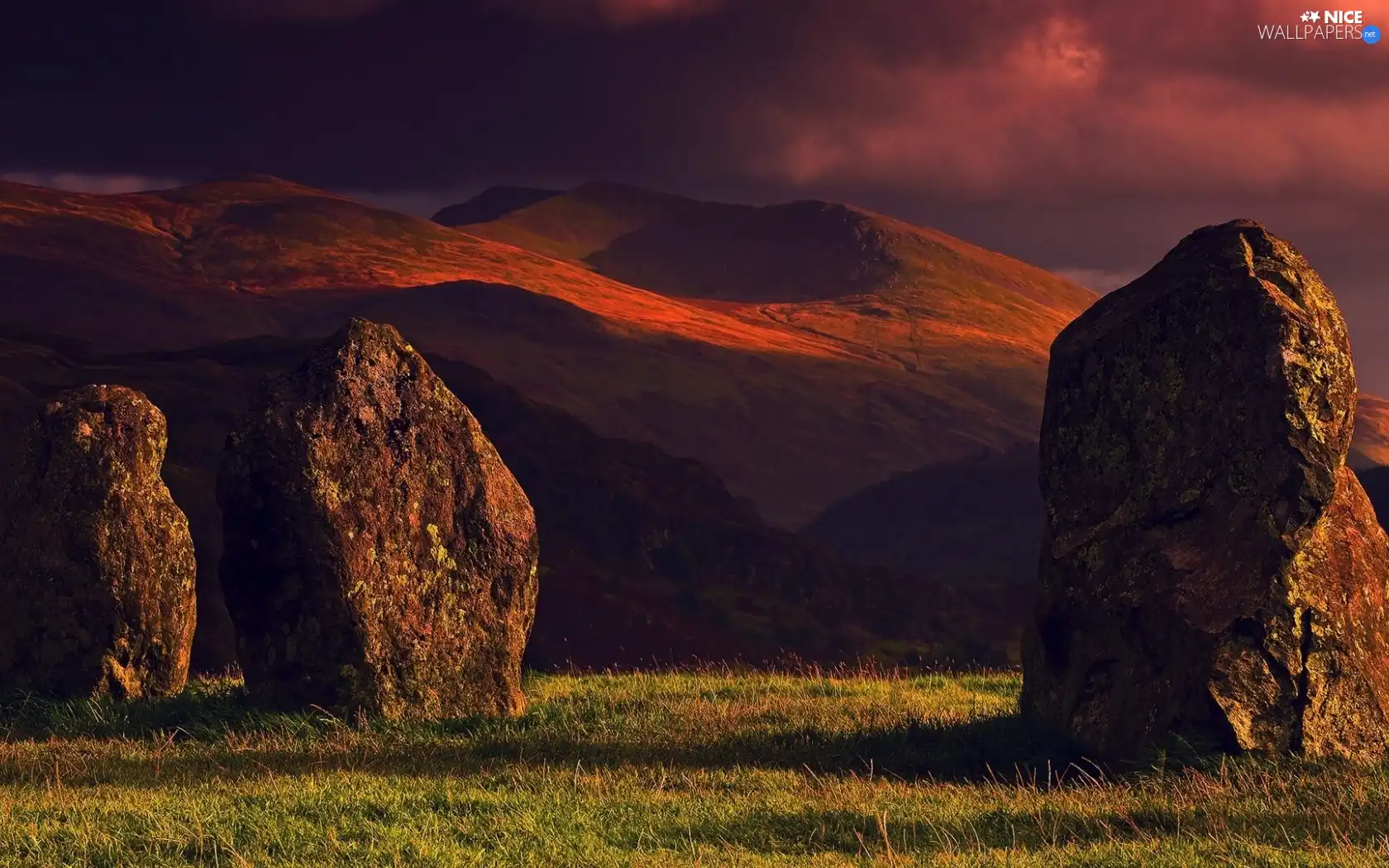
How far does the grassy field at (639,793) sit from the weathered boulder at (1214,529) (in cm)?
81

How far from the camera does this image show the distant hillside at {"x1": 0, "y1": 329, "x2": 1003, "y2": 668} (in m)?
92.7

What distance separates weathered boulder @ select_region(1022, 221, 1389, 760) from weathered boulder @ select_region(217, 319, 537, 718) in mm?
7211

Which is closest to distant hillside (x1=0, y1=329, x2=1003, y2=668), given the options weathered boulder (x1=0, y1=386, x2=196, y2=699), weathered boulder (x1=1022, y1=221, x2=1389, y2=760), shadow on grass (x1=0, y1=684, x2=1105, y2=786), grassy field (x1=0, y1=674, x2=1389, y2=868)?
weathered boulder (x1=0, y1=386, x2=196, y2=699)

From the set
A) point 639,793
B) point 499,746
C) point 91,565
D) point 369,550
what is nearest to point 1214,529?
point 639,793

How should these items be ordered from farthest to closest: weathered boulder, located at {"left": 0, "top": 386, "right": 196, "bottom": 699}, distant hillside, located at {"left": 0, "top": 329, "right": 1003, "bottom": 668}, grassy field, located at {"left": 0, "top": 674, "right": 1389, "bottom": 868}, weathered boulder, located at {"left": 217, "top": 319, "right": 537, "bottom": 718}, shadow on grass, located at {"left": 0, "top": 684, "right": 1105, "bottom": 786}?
distant hillside, located at {"left": 0, "top": 329, "right": 1003, "bottom": 668} → weathered boulder, located at {"left": 0, "top": 386, "right": 196, "bottom": 699} → weathered boulder, located at {"left": 217, "top": 319, "right": 537, "bottom": 718} → shadow on grass, located at {"left": 0, "top": 684, "right": 1105, "bottom": 786} → grassy field, located at {"left": 0, "top": 674, "right": 1389, "bottom": 868}

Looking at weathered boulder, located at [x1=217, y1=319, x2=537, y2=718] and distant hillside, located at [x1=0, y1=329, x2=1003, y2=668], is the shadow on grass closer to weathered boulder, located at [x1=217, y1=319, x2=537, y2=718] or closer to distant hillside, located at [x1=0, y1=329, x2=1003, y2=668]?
weathered boulder, located at [x1=217, y1=319, x2=537, y2=718]

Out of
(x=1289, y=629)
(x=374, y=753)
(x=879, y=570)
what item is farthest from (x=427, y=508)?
(x=879, y=570)

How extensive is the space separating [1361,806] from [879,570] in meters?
124

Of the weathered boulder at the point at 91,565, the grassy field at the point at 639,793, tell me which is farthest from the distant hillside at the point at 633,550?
the grassy field at the point at 639,793

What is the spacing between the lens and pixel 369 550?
19266mm

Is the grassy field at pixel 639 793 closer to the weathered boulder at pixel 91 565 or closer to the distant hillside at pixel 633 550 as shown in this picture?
the weathered boulder at pixel 91 565

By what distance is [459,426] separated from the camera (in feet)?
68.1

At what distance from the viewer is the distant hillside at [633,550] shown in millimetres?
92688

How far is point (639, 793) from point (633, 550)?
356 ft
